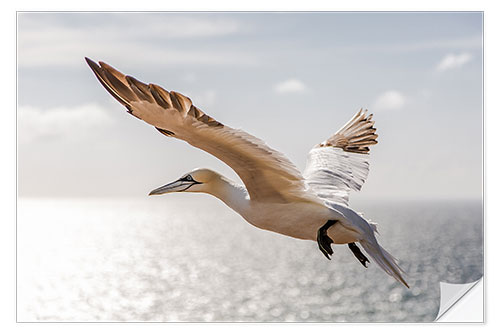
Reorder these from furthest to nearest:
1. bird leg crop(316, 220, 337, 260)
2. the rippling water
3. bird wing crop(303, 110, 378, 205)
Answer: the rippling water, bird wing crop(303, 110, 378, 205), bird leg crop(316, 220, 337, 260)

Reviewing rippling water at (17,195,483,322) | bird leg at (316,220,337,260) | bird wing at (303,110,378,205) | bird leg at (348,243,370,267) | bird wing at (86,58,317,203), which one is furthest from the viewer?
rippling water at (17,195,483,322)

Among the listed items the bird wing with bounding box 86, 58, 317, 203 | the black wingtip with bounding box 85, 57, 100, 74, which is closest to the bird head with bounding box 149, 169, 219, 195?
the bird wing with bounding box 86, 58, 317, 203

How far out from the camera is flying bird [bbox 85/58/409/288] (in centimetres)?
187

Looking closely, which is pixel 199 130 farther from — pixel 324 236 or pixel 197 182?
pixel 324 236

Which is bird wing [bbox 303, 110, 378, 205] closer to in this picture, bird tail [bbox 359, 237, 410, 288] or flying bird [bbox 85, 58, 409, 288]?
flying bird [bbox 85, 58, 409, 288]

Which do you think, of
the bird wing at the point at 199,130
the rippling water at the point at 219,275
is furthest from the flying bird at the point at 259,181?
the rippling water at the point at 219,275

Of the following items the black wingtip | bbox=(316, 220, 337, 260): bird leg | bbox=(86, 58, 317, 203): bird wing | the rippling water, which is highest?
the black wingtip

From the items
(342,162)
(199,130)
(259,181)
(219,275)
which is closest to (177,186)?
(259,181)

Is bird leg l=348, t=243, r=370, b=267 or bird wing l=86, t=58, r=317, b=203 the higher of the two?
bird wing l=86, t=58, r=317, b=203
